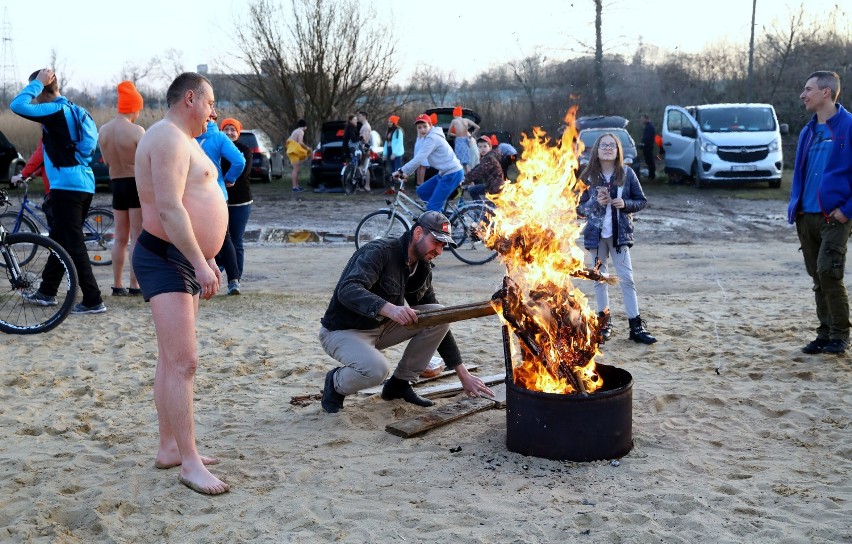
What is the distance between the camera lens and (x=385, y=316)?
204 inches

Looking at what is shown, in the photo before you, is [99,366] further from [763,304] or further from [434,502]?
[763,304]

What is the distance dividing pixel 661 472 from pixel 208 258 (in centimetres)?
280

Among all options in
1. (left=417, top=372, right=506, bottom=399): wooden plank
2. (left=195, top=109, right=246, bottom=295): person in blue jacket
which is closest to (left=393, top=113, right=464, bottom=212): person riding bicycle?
(left=195, top=109, right=246, bottom=295): person in blue jacket

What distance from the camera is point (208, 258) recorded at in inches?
179

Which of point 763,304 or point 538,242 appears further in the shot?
point 763,304

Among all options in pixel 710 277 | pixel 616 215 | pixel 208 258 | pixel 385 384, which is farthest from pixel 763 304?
pixel 208 258

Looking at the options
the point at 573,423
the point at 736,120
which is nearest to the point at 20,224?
the point at 573,423

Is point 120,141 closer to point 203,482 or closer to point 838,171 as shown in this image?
point 203,482

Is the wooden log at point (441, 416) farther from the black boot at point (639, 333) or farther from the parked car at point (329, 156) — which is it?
the parked car at point (329, 156)

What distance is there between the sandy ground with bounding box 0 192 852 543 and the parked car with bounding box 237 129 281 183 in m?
15.3

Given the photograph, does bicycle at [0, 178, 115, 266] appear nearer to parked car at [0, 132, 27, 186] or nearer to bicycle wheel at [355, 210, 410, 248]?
bicycle wheel at [355, 210, 410, 248]

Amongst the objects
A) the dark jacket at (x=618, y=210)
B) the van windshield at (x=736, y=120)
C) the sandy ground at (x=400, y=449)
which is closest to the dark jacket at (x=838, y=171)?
the sandy ground at (x=400, y=449)

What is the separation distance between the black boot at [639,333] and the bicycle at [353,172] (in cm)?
1494

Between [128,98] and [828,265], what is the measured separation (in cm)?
690
